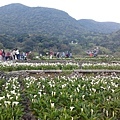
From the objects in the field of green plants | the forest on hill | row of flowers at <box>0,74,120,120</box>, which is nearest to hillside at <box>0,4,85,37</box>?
the forest on hill

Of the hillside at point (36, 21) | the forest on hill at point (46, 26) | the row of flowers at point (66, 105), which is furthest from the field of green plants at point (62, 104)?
the hillside at point (36, 21)

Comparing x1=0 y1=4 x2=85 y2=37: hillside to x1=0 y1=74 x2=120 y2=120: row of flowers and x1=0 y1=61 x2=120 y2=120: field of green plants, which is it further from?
x1=0 y1=74 x2=120 y2=120: row of flowers

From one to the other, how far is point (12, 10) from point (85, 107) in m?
159

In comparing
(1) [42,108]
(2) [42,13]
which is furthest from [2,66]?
(2) [42,13]

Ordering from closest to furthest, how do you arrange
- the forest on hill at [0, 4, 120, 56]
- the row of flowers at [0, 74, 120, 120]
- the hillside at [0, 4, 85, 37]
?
the row of flowers at [0, 74, 120, 120] < the forest on hill at [0, 4, 120, 56] < the hillside at [0, 4, 85, 37]

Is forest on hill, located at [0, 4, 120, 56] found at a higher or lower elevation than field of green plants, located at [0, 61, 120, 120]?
higher

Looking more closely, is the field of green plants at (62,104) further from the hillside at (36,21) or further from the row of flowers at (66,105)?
the hillside at (36,21)

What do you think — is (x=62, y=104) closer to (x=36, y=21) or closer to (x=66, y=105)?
(x=66, y=105)

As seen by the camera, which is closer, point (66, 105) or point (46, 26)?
point (66, 105)

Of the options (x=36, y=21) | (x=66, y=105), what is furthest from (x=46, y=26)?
(x=66, y=105)

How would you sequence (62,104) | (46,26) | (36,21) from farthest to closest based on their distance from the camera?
(36,21) → (46,26) → (62,104)

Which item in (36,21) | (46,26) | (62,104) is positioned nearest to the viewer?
(62,104)

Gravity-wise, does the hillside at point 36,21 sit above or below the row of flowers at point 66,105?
above

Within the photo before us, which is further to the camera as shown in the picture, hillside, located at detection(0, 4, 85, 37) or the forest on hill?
hillside, located at detection(0, 4, 85, 37)
